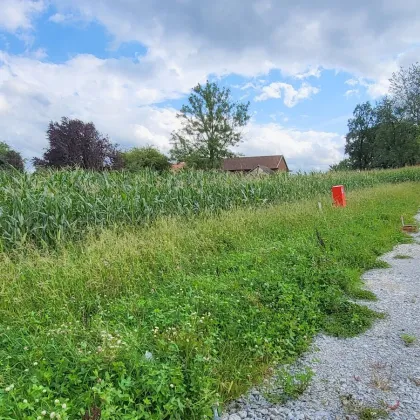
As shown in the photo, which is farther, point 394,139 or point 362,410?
point 394,139

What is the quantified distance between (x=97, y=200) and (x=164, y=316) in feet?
13.6

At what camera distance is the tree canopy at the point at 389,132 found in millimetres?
40625

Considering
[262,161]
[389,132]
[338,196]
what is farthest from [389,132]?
[338,196]

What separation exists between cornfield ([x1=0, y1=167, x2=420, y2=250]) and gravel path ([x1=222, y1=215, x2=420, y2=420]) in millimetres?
4262

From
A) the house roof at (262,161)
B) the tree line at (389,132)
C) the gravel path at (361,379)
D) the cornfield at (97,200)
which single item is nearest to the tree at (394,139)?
the tree line at (389,132)

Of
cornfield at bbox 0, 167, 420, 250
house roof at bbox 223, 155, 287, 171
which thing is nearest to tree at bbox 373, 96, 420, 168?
house roof at bbox 223, 155, 287, 171

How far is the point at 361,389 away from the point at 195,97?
4075 cm

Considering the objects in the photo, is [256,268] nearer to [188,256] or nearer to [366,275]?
[188,256]

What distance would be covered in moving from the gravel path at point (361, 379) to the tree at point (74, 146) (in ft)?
72.4

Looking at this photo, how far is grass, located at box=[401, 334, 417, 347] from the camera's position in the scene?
9.96ft

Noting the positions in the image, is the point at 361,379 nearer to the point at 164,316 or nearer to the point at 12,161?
the point at 164,316

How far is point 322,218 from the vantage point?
8070 mm

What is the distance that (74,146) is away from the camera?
907 inches

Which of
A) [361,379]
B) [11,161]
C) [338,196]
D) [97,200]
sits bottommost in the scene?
[361,379]
